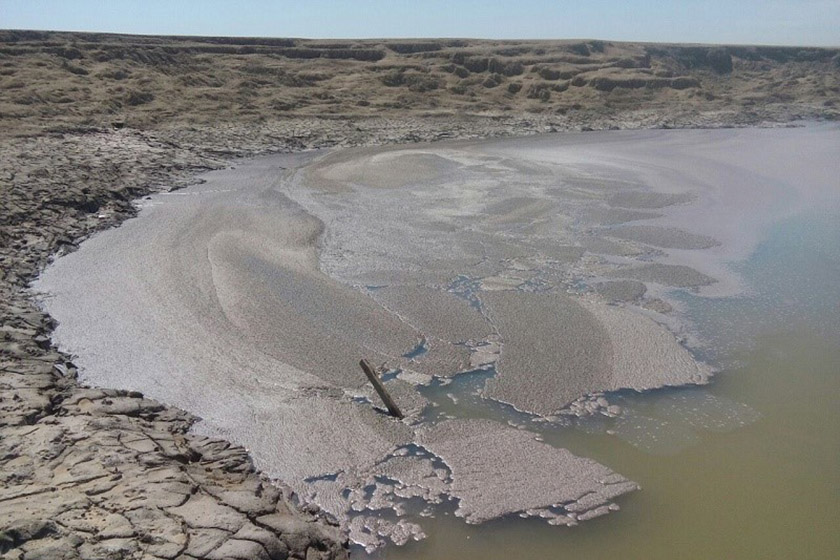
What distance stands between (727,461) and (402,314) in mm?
4455

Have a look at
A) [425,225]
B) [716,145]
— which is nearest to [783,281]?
[425,225]

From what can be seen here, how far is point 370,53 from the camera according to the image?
39.7 m

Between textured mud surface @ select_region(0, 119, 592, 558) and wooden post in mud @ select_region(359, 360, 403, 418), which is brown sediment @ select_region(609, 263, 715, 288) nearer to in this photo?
wooden post in mud @ select_region(359, 360, 403, 418)

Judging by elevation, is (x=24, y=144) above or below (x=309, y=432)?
above

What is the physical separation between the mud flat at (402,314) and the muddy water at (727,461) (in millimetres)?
247

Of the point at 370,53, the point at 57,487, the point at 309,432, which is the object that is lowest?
the point at 309,432

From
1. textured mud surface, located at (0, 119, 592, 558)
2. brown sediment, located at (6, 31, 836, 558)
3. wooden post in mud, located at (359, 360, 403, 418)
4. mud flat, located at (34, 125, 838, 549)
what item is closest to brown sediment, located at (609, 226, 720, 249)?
mud flat, located at (34, 125, 838, 549)

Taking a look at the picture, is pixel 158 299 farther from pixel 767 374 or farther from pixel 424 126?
pixel 424 126

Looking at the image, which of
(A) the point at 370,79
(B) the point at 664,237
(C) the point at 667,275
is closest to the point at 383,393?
(C) the point at 667,275

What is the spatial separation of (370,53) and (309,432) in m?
35.6

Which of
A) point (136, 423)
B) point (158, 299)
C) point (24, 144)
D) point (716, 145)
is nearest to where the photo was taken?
point (136, 423)

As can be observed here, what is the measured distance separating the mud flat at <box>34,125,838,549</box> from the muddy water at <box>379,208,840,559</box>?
9.7 inches

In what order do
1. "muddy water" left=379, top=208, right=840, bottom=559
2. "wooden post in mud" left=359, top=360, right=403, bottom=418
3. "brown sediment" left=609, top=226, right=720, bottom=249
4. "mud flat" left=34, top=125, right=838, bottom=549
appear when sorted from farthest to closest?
"brown sediment" left=609, top=226, right=720, bottom=249 → "wooden post in mud" left=359, top=360, right=403, bottom=418 → "mud flat" left=34, top=125, right=838, bottom=549 → "muddy water" left=379, top=208, right=840, bottom=559

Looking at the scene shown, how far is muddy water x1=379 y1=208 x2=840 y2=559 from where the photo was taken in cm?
552
